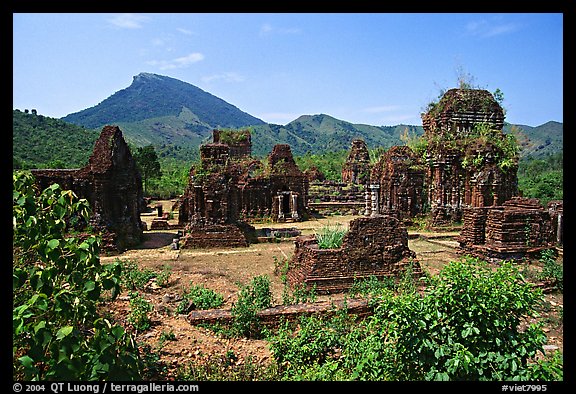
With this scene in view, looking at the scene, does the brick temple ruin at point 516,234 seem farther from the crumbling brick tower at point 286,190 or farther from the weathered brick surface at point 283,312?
the crumbling brick tower at point 286,190

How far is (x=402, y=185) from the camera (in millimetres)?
23062

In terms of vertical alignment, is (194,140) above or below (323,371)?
above

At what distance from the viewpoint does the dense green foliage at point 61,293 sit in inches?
136

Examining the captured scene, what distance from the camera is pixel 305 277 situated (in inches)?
412

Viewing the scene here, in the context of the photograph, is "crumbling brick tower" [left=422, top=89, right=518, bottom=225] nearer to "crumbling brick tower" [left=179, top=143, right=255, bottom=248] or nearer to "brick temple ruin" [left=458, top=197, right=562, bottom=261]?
"brick temple ruin" [left=458, top=197, right=562, bottom=261]

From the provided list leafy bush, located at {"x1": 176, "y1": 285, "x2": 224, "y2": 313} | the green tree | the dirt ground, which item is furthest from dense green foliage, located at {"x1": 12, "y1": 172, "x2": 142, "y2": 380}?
the green tree

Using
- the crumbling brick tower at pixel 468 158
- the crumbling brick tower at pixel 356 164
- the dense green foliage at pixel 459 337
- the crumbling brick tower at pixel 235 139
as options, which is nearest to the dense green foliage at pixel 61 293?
the dense green foliage at pixel 459 337

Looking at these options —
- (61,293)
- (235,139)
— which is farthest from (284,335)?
(235,139)

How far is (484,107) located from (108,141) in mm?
22610

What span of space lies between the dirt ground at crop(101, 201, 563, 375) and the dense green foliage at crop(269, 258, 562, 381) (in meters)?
1.94

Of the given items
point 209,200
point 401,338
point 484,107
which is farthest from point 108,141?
point 484,107

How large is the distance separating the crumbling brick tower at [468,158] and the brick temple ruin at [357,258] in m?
12.0

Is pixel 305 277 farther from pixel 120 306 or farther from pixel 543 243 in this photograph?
pixel 543 243
